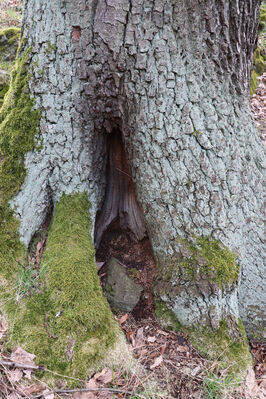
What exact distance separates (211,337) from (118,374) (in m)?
0.79

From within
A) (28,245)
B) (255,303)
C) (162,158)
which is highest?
(162,158)

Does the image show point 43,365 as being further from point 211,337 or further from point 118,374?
point 211,337

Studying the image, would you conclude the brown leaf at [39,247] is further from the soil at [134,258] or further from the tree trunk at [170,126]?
the soil at [134,258]

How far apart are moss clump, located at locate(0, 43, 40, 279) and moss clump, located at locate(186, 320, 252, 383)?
158 centimetres

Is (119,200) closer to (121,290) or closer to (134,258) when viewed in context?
(134,258)

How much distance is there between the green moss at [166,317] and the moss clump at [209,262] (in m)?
0.38

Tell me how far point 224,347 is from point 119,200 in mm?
1609

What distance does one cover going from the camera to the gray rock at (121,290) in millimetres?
2787

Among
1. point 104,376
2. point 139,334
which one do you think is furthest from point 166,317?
point 104,376

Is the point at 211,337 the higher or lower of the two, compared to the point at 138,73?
lower

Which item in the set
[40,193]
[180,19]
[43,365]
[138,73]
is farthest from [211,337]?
[180,19]

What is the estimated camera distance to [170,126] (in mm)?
2434

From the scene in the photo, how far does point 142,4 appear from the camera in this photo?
2238mm

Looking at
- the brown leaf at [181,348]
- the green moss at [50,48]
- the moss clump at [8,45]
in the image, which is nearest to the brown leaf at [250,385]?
the brown leaf at [181,348]
